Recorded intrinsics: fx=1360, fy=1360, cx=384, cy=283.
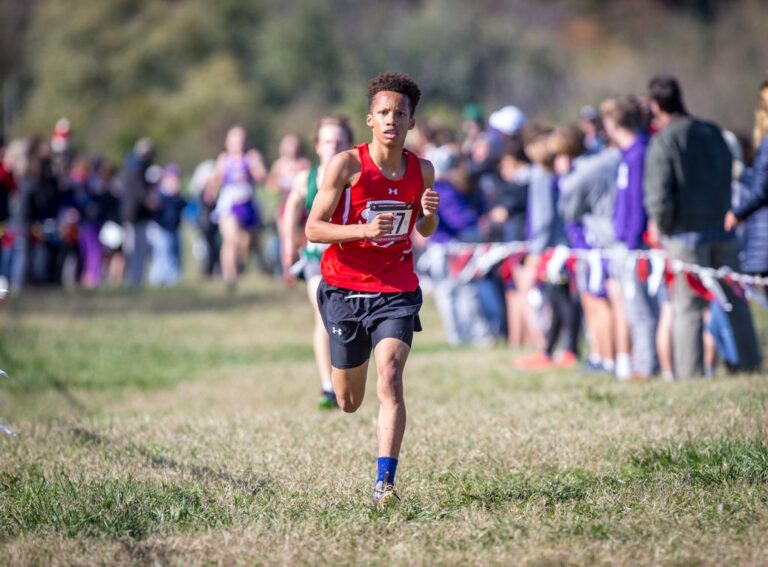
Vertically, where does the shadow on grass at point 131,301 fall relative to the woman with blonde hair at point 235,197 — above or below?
below

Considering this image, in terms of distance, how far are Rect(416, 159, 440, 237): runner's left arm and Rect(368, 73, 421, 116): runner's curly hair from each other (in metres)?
0.30

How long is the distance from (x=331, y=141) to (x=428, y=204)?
325 cm

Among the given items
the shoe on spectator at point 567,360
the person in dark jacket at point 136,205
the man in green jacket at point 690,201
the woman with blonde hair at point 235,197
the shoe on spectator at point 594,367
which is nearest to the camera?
the man in green jacket at point 690,201

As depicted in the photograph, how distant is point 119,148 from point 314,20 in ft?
44.0

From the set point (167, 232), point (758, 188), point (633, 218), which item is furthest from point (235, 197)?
point (758, 188)

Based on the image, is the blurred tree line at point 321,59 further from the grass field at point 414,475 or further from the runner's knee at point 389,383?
the runner's knee at point 389,383

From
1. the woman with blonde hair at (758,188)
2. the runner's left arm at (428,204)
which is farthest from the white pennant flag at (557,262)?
the runner's left arm at (428,204)

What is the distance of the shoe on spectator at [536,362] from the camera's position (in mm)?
12891

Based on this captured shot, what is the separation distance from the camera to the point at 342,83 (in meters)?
61.1

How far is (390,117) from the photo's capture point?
6.64 metres

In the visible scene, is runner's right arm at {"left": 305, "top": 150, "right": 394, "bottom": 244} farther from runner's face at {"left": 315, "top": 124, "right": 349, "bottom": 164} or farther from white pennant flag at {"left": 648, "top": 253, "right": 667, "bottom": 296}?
white pennant flag at {"left": 648, "top": 253, "right": 667, "bottom": 296}

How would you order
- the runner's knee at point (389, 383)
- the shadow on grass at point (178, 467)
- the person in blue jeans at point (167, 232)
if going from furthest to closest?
the person in blue jeans at point (167, 232), the shadow on grass at point (178, 467), the runner's knee at point (389, 383)

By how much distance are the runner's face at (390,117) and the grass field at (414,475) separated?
1.73 metres

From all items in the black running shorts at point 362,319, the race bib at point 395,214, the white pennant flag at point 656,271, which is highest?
the race bib at point 395,214
